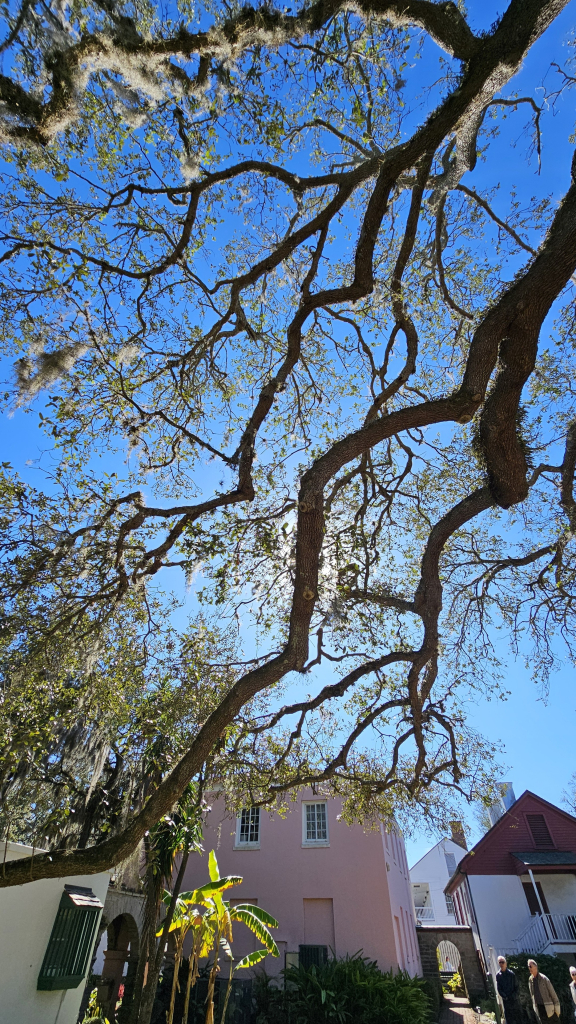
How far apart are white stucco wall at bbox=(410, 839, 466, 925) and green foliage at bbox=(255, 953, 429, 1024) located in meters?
29.0

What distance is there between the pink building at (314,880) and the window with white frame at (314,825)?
0.03 m

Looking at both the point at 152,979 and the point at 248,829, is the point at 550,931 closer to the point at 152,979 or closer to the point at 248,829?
the point at 248,829

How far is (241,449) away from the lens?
19.2 feet

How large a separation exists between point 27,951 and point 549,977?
13790 mm

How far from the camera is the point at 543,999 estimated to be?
8.31m

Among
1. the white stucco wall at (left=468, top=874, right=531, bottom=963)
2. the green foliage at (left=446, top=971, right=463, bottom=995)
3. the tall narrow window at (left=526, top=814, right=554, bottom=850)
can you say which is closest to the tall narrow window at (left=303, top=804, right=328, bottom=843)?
the white stucco wall at (left=468, top=874, right=531, bottom=963)

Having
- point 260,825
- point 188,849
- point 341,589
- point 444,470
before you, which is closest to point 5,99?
point 341,589

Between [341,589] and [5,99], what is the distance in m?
5.49

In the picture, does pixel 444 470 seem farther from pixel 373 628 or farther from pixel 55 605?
pixel 55 605

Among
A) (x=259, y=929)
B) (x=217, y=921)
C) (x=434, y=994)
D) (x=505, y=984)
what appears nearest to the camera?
(x=259, y=929)

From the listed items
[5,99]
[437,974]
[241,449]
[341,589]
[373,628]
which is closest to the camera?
[5,99]

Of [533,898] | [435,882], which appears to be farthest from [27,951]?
[435,882]

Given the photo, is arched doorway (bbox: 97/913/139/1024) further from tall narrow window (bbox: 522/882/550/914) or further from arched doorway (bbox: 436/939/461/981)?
arched doorway (bbox: 436/939/461/981)

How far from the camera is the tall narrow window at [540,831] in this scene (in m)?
18.2
